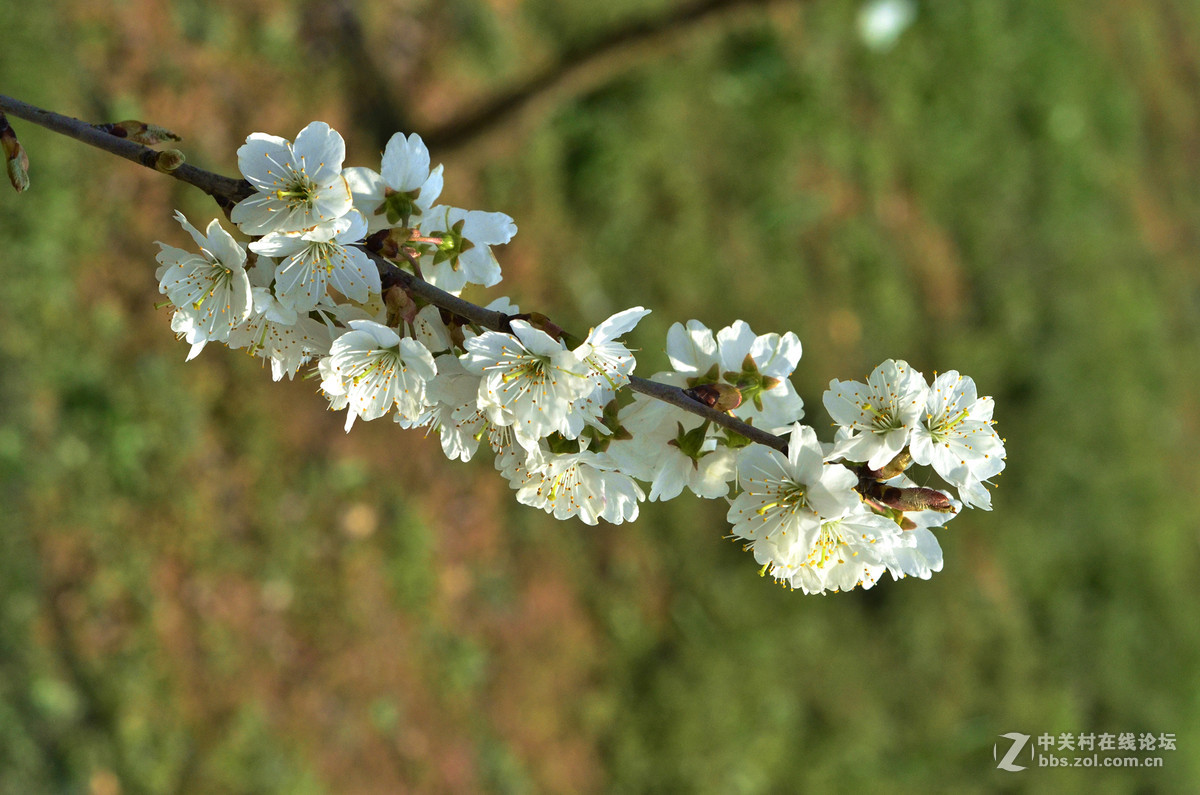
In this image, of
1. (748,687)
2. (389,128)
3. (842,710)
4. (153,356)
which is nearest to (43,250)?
(153,356)

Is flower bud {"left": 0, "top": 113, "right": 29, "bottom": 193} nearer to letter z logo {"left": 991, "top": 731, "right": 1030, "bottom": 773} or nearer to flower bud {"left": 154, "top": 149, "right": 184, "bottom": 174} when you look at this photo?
flower bud {"left": 154, "top": 149, "right": 184, "bottom": 174}

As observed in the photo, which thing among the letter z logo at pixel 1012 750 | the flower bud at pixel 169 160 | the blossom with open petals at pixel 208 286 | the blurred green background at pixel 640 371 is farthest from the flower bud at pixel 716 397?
the letter z logo at pixel 1012 750

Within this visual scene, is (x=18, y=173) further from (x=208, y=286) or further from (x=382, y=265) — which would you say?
(x=382, y=265)

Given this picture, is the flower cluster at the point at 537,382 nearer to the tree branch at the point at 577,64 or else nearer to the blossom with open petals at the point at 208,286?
the blossom with open petals at the point at 208,286

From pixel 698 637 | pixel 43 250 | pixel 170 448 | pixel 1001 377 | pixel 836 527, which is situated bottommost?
pixel 836 527

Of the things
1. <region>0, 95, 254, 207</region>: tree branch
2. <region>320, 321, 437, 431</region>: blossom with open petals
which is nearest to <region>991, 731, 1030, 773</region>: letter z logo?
<region>320, 321, 437, 431</region>: blossom with open petals

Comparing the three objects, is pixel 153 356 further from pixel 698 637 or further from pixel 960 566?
pixel 960 566

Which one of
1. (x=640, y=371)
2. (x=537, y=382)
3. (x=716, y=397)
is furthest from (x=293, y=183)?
(x=640, y=371)
